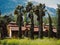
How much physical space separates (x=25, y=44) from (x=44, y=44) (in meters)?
3.60

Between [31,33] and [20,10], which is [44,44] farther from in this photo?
[20,10]

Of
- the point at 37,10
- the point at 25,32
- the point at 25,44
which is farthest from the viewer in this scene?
the point at 25,32

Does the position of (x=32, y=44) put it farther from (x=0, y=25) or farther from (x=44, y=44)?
(x=0, y=25)

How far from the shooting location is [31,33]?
209 ft

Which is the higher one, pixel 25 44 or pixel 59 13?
pixel 59 13

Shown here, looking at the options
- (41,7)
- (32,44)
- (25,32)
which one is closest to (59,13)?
(41,7)

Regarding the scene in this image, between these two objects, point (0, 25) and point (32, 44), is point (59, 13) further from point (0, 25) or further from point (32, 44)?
point (32, 44)

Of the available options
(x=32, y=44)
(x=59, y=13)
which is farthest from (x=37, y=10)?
(x=32, y=44)

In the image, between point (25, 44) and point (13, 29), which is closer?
point (25, 44)

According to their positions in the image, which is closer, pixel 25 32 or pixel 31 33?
pixel 31 33

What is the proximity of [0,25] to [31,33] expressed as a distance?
1261cm

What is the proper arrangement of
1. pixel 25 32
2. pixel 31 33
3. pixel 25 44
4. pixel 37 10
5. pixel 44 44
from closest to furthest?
pixel 44 44 < pixel 25 44 < pixel 31 33 < pixel 37 10 < pixel 25 32

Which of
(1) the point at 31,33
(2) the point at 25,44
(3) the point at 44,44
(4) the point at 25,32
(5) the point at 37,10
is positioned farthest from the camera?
(4) the point at 25,32

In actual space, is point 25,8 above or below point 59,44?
above
